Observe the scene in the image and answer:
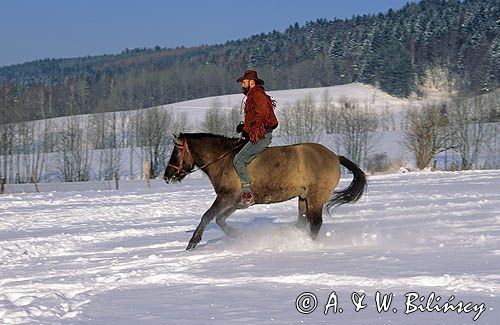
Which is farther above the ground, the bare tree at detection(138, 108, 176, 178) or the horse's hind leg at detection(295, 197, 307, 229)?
the bare tree at detection(138, 108, 176, 178)

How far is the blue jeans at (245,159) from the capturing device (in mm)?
9328

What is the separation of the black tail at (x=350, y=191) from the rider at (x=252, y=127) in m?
1.70

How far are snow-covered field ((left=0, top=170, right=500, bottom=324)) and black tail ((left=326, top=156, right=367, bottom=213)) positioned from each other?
578mm

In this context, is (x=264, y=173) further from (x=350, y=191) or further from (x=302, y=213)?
(x=350, y=191)

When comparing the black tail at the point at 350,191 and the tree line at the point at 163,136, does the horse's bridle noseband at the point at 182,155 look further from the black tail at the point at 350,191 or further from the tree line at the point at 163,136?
the tree line at the point at 163,136

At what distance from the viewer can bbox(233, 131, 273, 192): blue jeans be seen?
9.33 metres

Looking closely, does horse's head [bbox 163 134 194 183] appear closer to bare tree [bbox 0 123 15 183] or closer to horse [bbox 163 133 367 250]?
horse [bbox 163 133 367 250]

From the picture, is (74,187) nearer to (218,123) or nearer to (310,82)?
(218,123)

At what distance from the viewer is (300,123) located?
7181 centimetres

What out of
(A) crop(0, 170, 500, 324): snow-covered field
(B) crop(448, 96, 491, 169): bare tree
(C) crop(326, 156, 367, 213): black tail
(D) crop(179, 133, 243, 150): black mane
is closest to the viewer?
(A) crop(0, 170, 500, 324): snow-covered field

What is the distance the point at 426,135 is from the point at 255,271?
43.7 meters

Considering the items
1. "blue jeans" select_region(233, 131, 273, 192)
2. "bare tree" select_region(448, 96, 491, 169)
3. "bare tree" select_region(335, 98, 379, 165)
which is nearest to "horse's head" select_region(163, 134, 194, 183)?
"blue jeans" select_region(233, 131, 273, 192)

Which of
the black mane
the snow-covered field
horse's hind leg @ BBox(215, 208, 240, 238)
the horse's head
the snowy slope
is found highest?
the snowy slope

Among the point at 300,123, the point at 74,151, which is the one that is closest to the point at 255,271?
the point at 74,151
